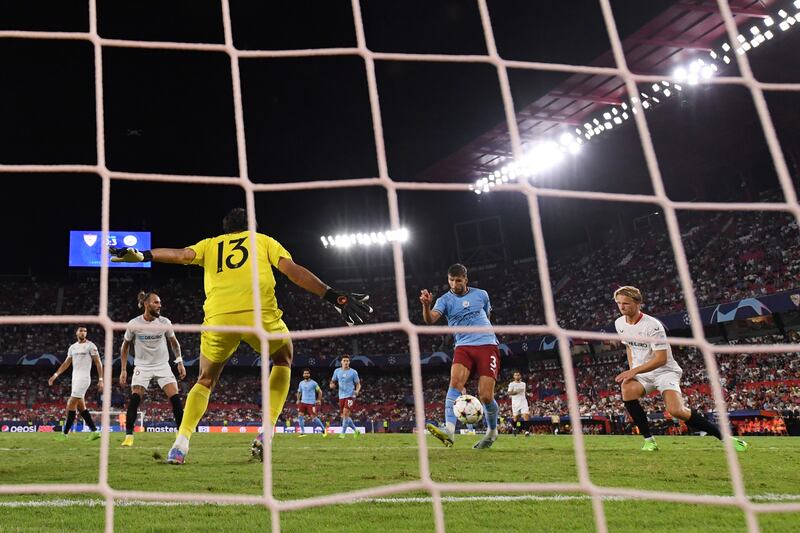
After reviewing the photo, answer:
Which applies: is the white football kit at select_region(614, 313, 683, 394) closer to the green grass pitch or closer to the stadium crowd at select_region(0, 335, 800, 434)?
the green grass pitch

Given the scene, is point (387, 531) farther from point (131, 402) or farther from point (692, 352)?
point (692, 352)

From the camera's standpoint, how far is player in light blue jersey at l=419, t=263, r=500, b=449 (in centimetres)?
696

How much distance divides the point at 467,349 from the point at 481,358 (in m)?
0.19

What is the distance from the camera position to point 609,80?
20.9 meters

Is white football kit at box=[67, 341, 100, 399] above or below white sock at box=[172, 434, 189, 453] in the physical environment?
above

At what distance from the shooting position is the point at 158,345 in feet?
27.6

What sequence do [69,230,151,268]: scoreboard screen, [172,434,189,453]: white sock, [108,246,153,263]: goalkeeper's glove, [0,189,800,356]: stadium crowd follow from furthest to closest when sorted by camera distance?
1. [69,230,151,268]: scoreboard screen
2. [0,189,800,356]: stadium crowd
3. [172,434,189,453]: white sock
4. [108,246,153,263]: goalkeeper's glove

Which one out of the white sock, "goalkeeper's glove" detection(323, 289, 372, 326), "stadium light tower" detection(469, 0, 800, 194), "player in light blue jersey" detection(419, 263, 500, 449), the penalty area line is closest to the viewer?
the penalty area line

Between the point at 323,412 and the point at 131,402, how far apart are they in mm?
22297

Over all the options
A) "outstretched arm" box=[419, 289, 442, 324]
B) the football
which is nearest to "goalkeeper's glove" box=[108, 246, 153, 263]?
"outstretched arm" box=[419, 289, 442, 324]

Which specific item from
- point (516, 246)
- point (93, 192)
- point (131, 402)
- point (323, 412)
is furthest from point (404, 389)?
point (131, 402)

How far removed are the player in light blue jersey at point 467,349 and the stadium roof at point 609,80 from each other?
14.4 meters

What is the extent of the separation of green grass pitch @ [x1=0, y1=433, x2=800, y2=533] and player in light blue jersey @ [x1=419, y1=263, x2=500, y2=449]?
0.83 m

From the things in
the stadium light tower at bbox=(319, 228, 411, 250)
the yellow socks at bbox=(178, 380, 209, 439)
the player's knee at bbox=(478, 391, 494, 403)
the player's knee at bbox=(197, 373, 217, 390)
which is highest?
the stadium light tower at bbox=(319, 228, 411, 250)
